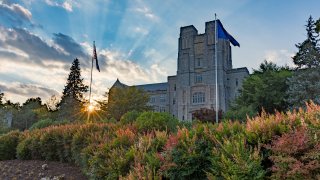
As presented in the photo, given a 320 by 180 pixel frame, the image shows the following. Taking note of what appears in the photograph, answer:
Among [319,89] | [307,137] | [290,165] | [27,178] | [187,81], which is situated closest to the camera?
[290,165]

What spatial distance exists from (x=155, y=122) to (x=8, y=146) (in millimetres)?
6335

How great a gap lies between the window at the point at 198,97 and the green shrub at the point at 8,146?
48.0 m

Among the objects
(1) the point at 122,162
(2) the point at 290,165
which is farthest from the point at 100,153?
(2) the point at 290,165

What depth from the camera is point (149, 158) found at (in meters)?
5.38

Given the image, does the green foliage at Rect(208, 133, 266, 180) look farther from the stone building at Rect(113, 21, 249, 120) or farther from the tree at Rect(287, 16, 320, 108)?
the stone building at Rect(113, 21, 249, 120)

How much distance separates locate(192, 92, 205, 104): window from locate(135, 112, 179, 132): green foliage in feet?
155

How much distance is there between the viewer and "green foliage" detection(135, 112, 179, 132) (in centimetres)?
1062

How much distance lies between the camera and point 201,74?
198ft

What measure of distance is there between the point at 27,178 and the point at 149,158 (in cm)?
469

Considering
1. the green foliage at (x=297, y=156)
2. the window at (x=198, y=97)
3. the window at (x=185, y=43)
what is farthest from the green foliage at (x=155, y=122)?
the window at (x=185, y=43)

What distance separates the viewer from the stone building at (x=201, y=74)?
58.3 m

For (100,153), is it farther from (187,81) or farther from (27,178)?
(187,81)

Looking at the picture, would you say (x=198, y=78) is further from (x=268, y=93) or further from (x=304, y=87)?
(x=304, y=87)

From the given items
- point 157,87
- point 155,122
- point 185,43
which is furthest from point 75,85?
point 155,122
